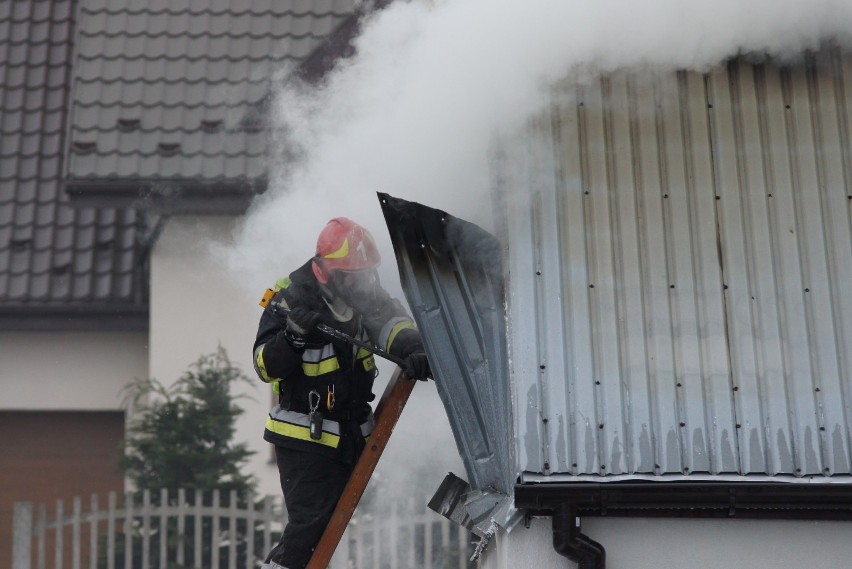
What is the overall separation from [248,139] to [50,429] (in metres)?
3.70

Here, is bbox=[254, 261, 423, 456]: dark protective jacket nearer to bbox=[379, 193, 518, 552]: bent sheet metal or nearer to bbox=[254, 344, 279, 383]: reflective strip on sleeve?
bbox=[254, 344, 279, 383]: reflective strip on sleeve

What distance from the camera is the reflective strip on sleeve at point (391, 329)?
509 centimetres

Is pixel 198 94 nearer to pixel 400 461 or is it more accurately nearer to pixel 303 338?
pixel 400 461

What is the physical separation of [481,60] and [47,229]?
811cm

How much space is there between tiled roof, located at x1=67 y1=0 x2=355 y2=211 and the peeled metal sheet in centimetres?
627

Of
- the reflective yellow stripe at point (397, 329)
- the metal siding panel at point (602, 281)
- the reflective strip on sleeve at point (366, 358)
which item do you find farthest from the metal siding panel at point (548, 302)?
the reflective strip on sleeve at point (366, 358)

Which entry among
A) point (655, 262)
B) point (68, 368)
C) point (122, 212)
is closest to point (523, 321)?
point (655, 262)

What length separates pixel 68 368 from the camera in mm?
12211

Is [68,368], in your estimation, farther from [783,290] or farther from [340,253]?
[783,290]

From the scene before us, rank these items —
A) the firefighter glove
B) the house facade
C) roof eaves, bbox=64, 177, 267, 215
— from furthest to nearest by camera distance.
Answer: the house facade < roof eaves, bbox=64, 177, 267, 215 < the firefighter glove

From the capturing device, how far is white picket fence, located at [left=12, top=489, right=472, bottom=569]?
8.20 metres

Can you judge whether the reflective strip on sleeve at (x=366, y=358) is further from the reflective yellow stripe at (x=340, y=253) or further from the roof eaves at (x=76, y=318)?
the roof eaves at (x=76, y=318)

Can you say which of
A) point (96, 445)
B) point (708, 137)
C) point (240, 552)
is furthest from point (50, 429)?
point (708, 137)

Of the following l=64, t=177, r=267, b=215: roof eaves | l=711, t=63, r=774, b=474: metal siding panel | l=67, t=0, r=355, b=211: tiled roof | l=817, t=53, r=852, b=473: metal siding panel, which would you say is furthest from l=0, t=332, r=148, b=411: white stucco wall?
l=817, t=53, r=852, b=473: metal siding panel
